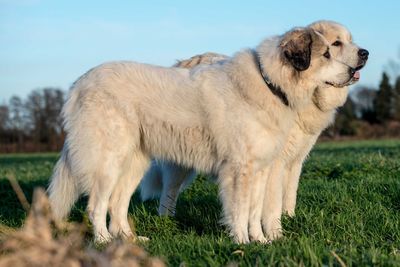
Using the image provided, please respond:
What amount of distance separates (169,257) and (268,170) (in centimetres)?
181

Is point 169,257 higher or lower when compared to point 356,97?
higher

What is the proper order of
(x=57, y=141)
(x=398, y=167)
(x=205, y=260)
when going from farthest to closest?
(x=57, y=141), (x=398, y=167), (x=205, y=260)

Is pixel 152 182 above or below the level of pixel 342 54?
below

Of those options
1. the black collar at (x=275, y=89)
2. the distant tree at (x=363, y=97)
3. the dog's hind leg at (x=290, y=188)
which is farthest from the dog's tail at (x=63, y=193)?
the distant tree at (x=363, y=97)

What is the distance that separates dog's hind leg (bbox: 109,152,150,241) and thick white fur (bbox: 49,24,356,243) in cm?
8

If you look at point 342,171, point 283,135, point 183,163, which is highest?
point 283,135

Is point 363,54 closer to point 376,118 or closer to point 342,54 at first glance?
point 342,54

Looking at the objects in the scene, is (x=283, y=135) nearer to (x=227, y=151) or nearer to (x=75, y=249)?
(x=227, y=151)

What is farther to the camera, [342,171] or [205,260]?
[342,171]

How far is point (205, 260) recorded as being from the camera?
330 cm

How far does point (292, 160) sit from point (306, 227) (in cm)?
91

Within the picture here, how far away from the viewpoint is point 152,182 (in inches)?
247

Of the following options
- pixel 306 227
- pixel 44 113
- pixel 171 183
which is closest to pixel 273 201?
pixel 306 227

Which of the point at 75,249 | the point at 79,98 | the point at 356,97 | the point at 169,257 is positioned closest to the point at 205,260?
the point at 169,257
